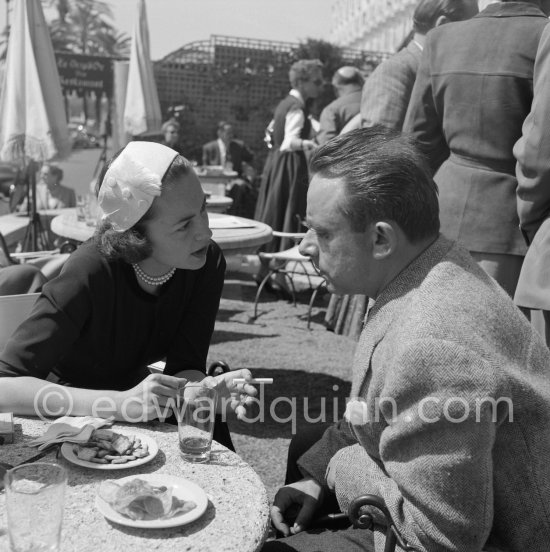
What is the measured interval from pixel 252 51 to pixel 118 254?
1945 centimetres

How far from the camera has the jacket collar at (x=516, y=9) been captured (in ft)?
10.0

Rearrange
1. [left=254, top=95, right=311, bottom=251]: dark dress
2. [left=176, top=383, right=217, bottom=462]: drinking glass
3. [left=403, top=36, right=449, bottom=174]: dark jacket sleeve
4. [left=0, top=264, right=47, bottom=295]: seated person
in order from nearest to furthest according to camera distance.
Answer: [left=176, top=383, right=217, bottom=462]: drinking glass, [left=0, top=264, right=47, bottom=295]: seated person, [left=403, top=36, right=449, bottom=174]: dark jacket sleeve, [left=254, top=95, right=311, bottom=251]: dark dress

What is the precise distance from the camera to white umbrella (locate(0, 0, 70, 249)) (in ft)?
21.0

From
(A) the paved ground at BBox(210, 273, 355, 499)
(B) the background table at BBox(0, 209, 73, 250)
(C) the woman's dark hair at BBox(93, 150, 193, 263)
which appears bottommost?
(A) the paved ground at BBox(210, 273, 355, 499)

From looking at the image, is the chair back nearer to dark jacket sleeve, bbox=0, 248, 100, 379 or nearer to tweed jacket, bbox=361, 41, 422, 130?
dark jacket sleeve, bbox=0, 248, 100, 379

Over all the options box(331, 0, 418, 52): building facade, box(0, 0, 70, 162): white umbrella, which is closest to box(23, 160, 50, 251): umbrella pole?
box(0, 0, 70, 162): white umbrella

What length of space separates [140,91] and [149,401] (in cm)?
722

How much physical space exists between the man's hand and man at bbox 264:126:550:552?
8.2 inches

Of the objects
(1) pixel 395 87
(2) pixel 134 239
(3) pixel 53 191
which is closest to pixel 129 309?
(2) pixel 134 239

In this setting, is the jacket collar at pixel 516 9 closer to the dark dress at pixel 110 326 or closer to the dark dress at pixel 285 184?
the dark dress at pixel 110 326

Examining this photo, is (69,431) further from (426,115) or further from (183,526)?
(426,115)

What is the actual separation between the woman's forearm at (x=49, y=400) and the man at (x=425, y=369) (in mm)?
590

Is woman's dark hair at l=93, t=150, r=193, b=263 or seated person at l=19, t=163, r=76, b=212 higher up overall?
woman's dark hair at l=93, t=150, r=193, b=263

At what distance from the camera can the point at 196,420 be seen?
1.66 meters
